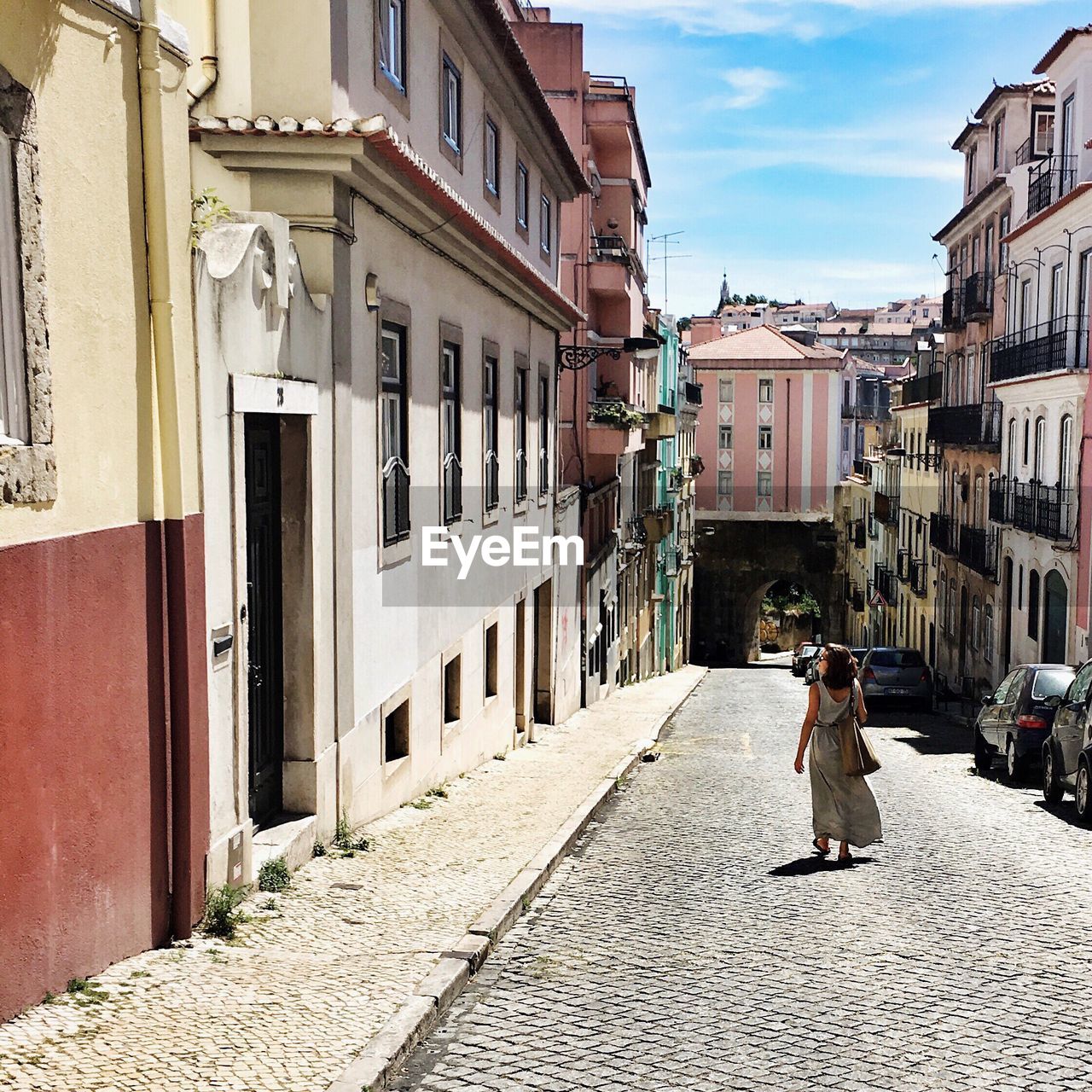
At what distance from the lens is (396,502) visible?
11.2 metres

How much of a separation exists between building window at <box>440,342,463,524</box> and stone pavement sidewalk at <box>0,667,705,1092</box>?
3.79 metres

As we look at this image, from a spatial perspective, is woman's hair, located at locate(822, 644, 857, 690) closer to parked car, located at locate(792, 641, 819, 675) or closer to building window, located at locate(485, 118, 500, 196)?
building window, located at locate(485, 118, 500, 196)

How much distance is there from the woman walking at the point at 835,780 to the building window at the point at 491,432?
21.4ft

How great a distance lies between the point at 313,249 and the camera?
8.77 metres

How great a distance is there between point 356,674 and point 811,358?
Answer: 53753 mm

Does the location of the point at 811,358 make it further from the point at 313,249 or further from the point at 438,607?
the point at 313,249

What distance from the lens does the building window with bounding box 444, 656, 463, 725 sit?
558 inches

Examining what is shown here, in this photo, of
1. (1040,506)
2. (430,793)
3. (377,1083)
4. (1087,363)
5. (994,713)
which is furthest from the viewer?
(1040,506)

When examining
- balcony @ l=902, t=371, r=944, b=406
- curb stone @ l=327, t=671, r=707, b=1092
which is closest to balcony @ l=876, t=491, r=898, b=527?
balcony @ l=902, t=371, r=944, b=406

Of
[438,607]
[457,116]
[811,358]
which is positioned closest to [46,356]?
[438,607]

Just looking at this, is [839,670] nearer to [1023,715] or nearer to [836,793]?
[836,793]

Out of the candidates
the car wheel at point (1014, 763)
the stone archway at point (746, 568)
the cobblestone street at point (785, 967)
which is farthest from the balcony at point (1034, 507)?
the stone archway at point (746, 568)

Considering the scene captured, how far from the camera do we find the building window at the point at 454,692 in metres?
14.2

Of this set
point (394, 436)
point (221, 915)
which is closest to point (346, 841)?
point (221, 915)
